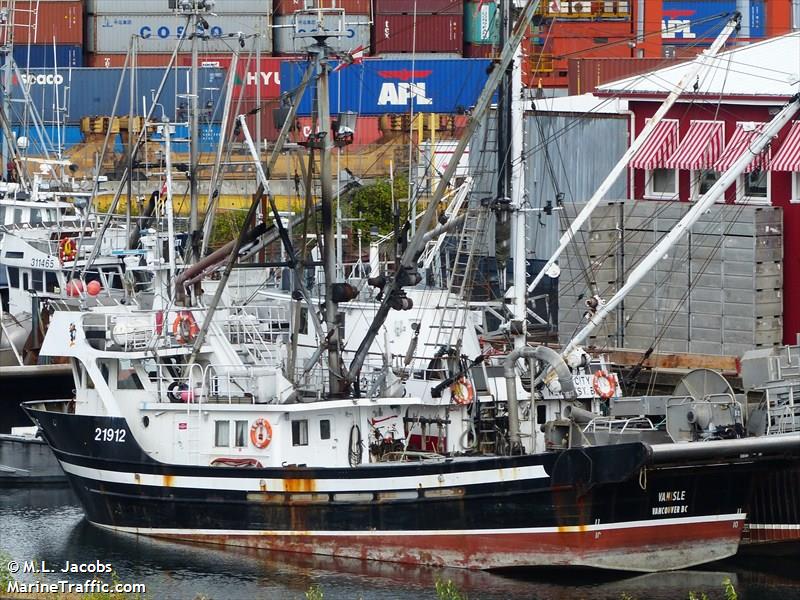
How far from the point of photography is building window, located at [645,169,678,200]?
1558 inches

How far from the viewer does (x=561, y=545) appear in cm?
2995

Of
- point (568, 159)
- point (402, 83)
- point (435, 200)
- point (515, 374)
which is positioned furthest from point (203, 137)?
point (515, 374)

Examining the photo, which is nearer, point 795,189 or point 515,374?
point 515,374

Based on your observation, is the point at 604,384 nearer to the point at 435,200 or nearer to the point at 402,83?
the point at 435,200

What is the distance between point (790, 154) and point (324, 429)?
1174 centimetres

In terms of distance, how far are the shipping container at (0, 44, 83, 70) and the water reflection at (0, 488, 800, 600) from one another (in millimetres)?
36460

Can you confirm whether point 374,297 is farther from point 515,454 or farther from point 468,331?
point 515,454

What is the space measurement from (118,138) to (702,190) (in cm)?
3093

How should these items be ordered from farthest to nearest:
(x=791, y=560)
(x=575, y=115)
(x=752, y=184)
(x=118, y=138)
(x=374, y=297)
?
(x=118, y=138)
(x=575, y=115)
(x=752, y=184)
(x=374, y=297)
(x=791, y=560)

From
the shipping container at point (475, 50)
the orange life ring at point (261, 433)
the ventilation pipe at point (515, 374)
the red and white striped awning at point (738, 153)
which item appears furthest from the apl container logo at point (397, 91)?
the ventilation pipe at point (515, 374)

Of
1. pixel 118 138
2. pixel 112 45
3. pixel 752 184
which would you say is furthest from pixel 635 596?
pixel 112 45

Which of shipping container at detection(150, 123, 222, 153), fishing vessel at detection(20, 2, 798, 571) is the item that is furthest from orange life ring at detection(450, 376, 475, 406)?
shipping container at detection(150, 123, 222, 153)

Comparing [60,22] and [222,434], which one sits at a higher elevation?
[60,22]

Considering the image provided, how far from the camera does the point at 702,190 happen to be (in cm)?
3916
